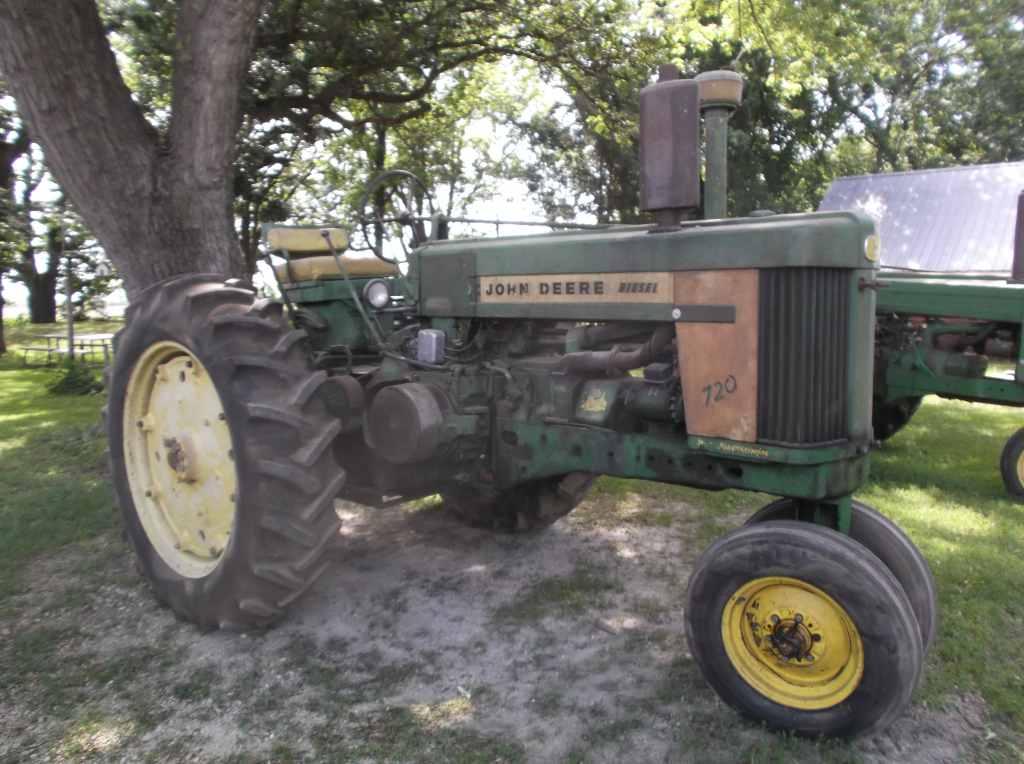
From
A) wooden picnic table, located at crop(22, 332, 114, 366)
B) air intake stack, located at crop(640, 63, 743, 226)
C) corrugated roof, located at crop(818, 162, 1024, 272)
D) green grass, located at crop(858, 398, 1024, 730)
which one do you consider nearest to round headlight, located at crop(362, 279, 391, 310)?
air intake stack, located at crop(640, 63, 743, 226)

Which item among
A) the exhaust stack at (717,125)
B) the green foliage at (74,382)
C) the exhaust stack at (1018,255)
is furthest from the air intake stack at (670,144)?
the green foliage at (74,382)

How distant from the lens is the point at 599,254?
3143mm

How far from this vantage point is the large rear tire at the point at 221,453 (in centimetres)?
313

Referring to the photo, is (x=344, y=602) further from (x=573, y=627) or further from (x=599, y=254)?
(x=599, y=254)

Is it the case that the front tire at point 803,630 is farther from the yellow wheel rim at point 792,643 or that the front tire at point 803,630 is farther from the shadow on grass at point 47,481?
the shadow on grass at point 47,481

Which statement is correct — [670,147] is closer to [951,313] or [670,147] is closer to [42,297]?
[951,313]

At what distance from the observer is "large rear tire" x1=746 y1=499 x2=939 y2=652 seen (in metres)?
2.89

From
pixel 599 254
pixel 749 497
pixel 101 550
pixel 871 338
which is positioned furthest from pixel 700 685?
pixel 101 550

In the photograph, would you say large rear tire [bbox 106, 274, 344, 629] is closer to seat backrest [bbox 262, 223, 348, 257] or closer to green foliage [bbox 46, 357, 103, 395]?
seat backrest [bbox 262, 223, 348, 257]

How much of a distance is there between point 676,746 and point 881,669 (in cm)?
67

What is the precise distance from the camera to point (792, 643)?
256 cm

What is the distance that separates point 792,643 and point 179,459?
2.59m

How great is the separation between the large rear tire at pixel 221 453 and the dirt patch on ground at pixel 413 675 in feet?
0.88

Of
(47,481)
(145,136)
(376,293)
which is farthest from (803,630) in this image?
(47,481)
